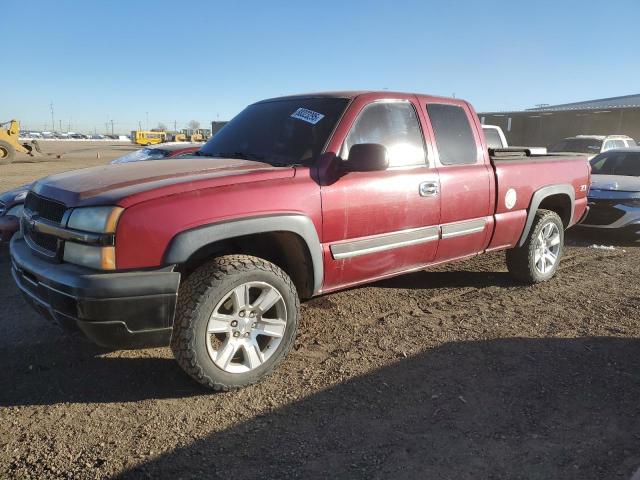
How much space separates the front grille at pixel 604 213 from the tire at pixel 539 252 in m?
2.70

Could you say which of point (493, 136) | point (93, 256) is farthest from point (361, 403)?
point (493, 136)

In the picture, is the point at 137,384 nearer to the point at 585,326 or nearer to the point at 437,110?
the point at 437,110

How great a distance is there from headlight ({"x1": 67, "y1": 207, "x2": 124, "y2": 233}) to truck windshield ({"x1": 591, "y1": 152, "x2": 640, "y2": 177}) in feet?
29.3

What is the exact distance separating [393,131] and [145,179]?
1968 mm

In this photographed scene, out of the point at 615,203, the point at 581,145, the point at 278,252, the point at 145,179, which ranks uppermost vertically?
the point at 581,145

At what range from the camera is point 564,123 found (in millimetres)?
38094

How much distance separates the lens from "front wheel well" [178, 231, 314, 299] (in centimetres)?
331

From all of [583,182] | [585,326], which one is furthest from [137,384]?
[583,182]

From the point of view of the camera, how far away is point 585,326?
14.1ft

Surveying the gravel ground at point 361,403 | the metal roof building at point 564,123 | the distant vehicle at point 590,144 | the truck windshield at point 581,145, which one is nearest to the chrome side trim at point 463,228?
the gravel ground at point 361,403

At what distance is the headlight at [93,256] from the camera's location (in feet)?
8.92

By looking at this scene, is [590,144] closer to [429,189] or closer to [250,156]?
[429,189]

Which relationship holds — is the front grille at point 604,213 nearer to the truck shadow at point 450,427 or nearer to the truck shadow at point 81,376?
the truck shadow at point 450,427

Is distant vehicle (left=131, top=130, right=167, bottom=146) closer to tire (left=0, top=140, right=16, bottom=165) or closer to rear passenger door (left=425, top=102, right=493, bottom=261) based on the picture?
tire (left=0, top=140, right=16, bottom=165)
